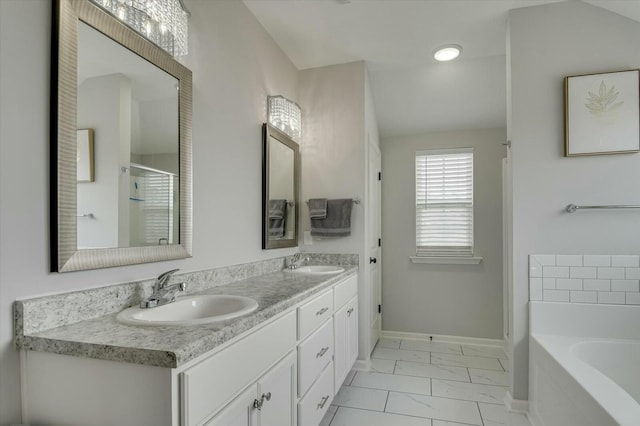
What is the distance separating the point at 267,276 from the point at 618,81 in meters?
2.51

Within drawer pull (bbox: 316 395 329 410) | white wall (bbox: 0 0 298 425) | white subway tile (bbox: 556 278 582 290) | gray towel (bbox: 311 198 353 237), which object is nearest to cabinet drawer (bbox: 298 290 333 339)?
drawer pull (bbox: 316 395 329 410)

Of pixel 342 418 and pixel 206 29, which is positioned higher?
pixel 206 29

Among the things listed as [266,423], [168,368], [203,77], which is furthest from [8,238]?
[203,77]

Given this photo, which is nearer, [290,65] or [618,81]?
[618,81]

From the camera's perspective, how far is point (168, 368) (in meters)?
0.85

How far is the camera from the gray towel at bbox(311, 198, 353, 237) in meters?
2.88

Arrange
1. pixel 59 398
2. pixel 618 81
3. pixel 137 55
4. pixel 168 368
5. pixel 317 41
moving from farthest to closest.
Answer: pixel 317 41
pixel 618 81
pixel 137 55
pixel 59 398
pixel 168 368

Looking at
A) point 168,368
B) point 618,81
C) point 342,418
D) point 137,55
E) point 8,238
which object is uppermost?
point 618,81

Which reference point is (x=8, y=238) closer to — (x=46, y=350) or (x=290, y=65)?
(x=46, y=350)

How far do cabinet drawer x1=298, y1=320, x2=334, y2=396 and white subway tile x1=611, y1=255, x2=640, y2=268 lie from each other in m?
1.80

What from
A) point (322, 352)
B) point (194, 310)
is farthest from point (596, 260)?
point (194, 310)

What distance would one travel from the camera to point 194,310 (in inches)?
57.4

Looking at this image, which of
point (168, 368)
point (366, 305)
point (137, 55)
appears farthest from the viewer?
point (366, 305)

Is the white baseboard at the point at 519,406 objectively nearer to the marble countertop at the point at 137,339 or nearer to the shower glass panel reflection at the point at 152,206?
the marble countertop at the point at 137,339
